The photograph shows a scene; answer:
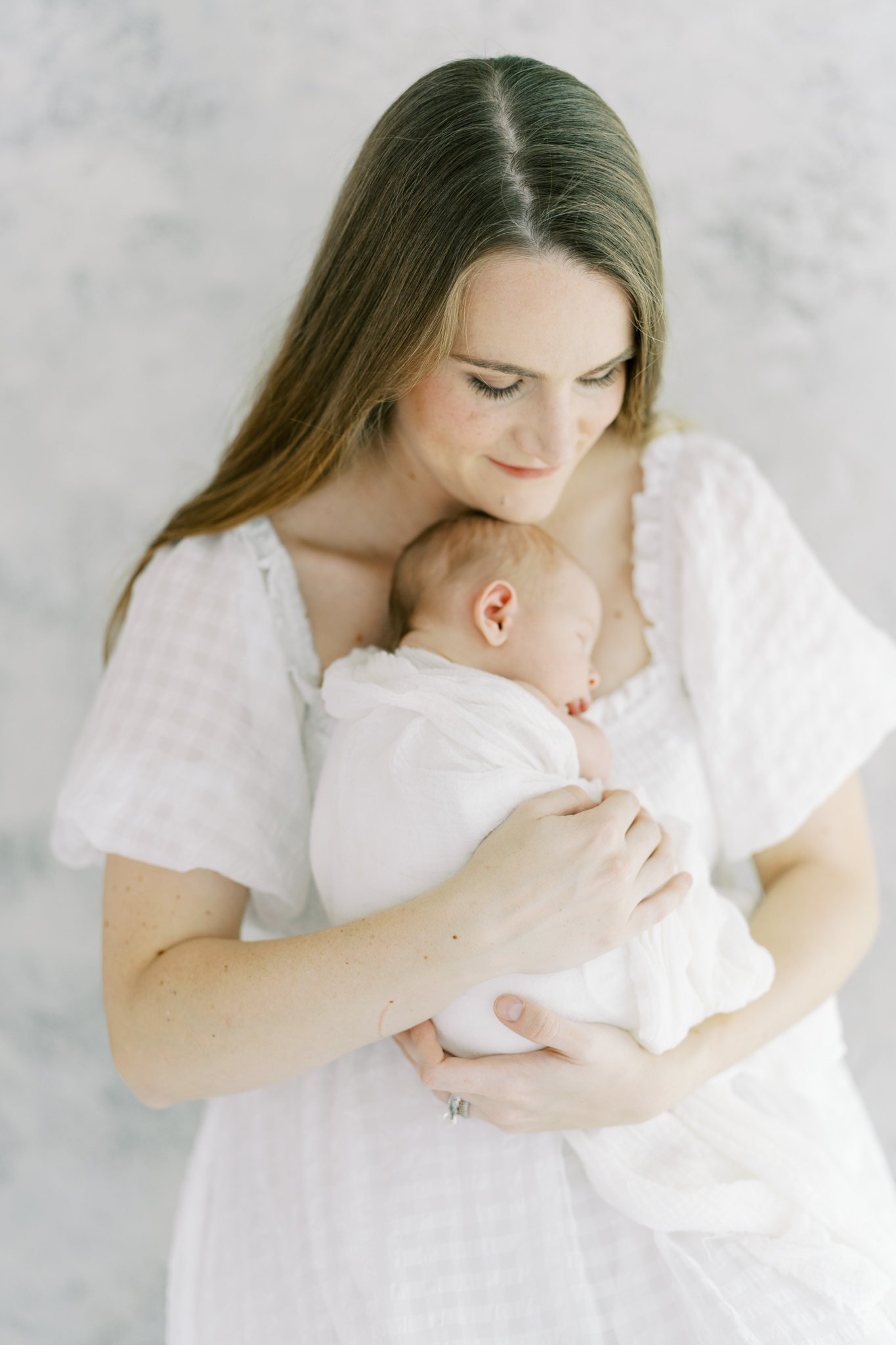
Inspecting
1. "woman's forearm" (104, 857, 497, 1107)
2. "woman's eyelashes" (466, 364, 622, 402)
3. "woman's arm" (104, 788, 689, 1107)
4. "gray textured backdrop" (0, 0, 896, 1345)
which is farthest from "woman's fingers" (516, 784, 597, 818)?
"gray textured backdrop" (0, 0, 896, 1345)

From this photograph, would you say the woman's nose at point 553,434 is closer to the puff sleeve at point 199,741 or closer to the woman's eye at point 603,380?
the woman's eye at point 603,380

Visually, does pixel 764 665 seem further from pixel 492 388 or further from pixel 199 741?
pixel 199 741

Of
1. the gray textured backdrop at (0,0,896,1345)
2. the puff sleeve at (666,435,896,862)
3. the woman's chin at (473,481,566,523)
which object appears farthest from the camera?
the gray textured backdrop at (0,0,896,1345)

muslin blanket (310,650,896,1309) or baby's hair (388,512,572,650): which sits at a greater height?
baby's hair (388,512,572,650)

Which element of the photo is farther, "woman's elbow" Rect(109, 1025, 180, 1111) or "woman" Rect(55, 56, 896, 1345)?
"woman's elbow" Rect(109, 1025, 180, 1111)

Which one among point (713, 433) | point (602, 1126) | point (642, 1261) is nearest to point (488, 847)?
point (602, 1126)

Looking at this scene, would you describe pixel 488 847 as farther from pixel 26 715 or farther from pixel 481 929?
pixel 26 715

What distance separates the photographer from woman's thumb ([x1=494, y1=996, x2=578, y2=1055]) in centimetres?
110

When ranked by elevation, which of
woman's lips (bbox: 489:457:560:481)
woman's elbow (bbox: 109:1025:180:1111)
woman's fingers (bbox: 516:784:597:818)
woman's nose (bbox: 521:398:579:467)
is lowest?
woman's elbow (bbox: 109:1025:180:1111)

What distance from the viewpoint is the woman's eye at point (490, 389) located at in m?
1.22

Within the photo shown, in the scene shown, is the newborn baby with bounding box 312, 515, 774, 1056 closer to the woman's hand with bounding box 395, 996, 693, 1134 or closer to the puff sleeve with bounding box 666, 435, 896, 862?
the woman's hand with bounding box 395, 996, 693, 1134

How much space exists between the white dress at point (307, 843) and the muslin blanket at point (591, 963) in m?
0.05

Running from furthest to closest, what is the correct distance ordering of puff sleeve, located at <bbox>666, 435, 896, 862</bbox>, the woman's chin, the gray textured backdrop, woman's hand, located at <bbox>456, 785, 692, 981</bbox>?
the gray textured backdrop → puff sleeve, located at <bbox>666, 435, 896, 862</bbox> → the woman's chin → woman's hand, located at <bbox>456, 785, 692, 981</bbox>

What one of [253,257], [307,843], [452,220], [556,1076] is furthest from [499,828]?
[253,257]
